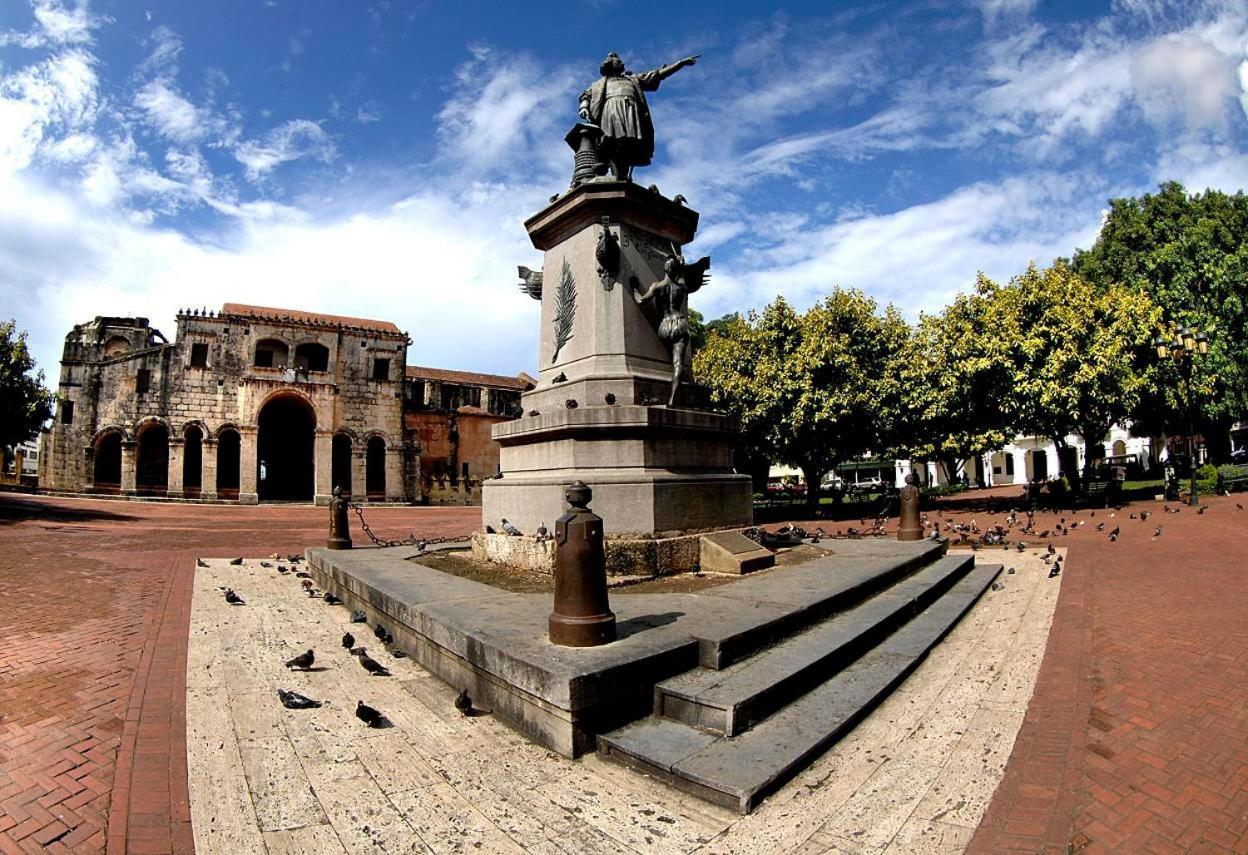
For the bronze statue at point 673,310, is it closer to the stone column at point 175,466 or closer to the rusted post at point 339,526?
the rusted post at point 339,526

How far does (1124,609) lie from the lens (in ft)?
22.8

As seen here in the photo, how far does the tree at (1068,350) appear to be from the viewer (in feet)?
64.2

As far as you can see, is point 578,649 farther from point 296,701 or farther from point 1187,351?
point 1187,351

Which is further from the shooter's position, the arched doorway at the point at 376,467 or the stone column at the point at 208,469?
the arched doorway at the point at 376,467

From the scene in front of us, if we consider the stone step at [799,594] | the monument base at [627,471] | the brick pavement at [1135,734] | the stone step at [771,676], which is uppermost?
the monument base at [627,471]

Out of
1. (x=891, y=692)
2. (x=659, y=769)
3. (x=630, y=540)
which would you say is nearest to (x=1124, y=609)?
(x=891, y=692)

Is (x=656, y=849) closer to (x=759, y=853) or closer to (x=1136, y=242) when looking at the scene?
(x=759, y=853)

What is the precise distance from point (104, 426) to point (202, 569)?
2965cm

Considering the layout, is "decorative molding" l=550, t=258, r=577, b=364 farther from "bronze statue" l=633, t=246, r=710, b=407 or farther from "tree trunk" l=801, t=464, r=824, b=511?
"tree trunk" l=801, t=464, r=824, b=511

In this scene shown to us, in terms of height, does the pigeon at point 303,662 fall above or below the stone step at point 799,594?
below

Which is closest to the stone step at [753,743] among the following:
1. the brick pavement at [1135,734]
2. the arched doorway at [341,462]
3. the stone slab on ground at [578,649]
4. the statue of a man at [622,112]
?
the stone slab on ground at [578,649]

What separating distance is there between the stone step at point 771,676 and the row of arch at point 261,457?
116 feet

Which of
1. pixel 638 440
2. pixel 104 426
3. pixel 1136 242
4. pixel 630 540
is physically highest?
pixel 1136 242

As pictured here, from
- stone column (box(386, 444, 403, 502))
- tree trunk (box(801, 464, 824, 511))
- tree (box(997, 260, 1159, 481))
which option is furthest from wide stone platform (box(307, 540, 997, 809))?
stone column (box(386, 444, 403, 502))
